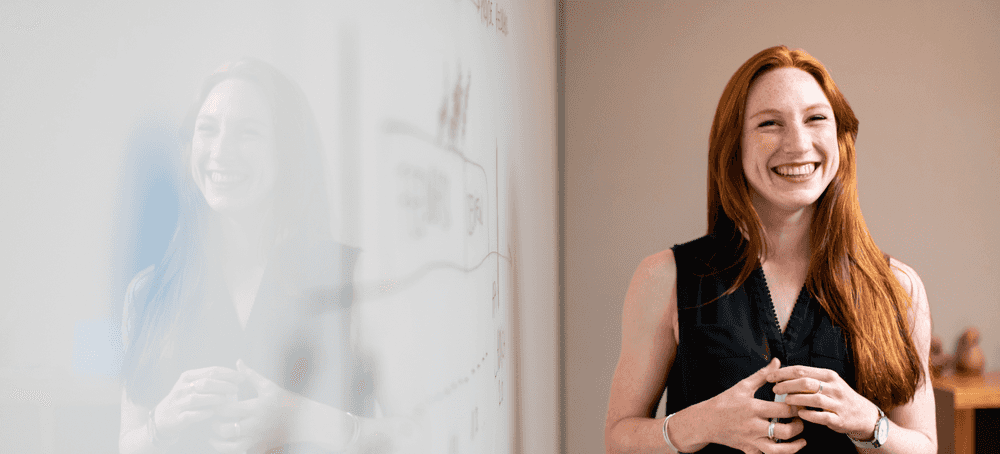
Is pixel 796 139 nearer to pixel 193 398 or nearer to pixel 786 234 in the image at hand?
pixel 786 234

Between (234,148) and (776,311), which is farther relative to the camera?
(776,311)

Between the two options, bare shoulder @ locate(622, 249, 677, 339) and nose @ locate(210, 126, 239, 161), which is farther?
bare shoulder @ locate(622, 249, 677, 339)

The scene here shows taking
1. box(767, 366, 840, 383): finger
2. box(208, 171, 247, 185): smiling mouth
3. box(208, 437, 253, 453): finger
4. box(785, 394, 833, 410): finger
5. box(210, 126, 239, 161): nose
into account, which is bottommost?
box(785, 394, 833, 410): finger

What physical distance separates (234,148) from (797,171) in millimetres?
899

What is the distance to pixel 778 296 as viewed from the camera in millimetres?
919

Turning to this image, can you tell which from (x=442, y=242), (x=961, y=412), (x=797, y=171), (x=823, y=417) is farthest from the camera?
(x=961, y=412)

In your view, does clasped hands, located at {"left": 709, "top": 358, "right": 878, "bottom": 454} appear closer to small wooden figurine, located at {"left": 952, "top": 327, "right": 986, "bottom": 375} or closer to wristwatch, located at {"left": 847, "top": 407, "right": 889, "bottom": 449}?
wristwatch, located at {"left": 847, "top": 407, "right": 889, "bottom": 449}

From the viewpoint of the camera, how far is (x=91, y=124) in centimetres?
10

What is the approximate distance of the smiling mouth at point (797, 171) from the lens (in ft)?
2.89

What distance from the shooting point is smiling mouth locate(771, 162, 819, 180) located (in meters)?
0.88

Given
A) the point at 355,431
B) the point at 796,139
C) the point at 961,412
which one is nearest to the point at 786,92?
the point at 796,139

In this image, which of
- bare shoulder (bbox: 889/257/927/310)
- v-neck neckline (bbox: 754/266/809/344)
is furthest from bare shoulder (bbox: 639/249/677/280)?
bare shoulder (bbox: 889/257/927/310)

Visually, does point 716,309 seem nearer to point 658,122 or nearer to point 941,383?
point 658,122

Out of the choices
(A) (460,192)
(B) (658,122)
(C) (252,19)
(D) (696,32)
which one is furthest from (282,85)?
(D) (696,32)
